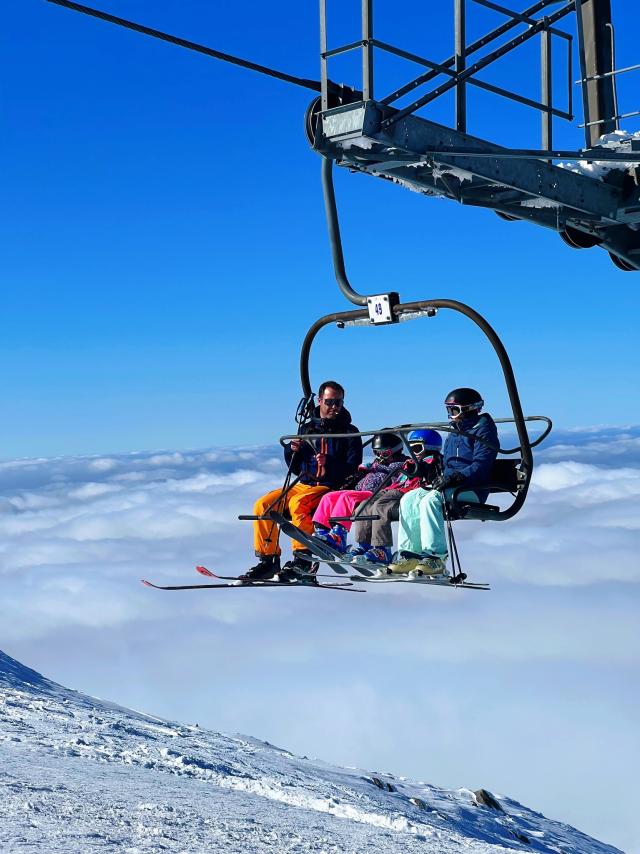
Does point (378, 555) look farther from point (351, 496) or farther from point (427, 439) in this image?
point (427, 439)

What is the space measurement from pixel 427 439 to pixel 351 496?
115cm

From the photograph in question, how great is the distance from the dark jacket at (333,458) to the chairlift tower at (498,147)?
2.98m

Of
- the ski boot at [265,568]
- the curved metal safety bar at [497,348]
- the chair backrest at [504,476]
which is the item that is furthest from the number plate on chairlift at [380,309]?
the ski boot at [265,568]

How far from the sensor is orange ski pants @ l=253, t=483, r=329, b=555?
1174 centimetres

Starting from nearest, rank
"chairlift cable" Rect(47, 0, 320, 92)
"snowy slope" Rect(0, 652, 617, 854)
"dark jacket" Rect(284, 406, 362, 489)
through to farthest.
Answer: "chairlift cable" Rect(47, 0, 320, 92), "dark jacket" Rect(284, 406, 362, 489), "snowy slope" Rect(0, 652, 617, 854)

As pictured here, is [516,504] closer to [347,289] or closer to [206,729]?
[347,289]

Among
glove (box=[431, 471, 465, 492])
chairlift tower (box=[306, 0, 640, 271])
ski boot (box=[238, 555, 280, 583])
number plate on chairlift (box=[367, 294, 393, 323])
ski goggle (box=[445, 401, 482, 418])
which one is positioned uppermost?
chairlift tower (box=[306, 0, 640, 271])

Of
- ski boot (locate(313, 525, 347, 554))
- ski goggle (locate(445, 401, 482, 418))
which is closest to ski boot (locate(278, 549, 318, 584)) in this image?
ski boot (locate(313, 525, 347, 554))

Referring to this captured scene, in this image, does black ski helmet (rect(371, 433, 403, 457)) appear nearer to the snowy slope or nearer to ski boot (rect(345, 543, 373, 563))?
ski boot (rect(345, 543, 373, 563))

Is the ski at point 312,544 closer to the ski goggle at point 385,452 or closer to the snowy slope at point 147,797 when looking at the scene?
the ski goggle at point 385,452

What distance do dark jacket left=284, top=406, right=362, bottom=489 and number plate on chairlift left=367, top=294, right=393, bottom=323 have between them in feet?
6.64

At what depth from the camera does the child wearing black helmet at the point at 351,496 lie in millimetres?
11424

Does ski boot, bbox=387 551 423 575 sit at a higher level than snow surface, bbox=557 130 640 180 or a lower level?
lower

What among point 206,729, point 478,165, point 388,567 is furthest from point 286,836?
point 206,729
